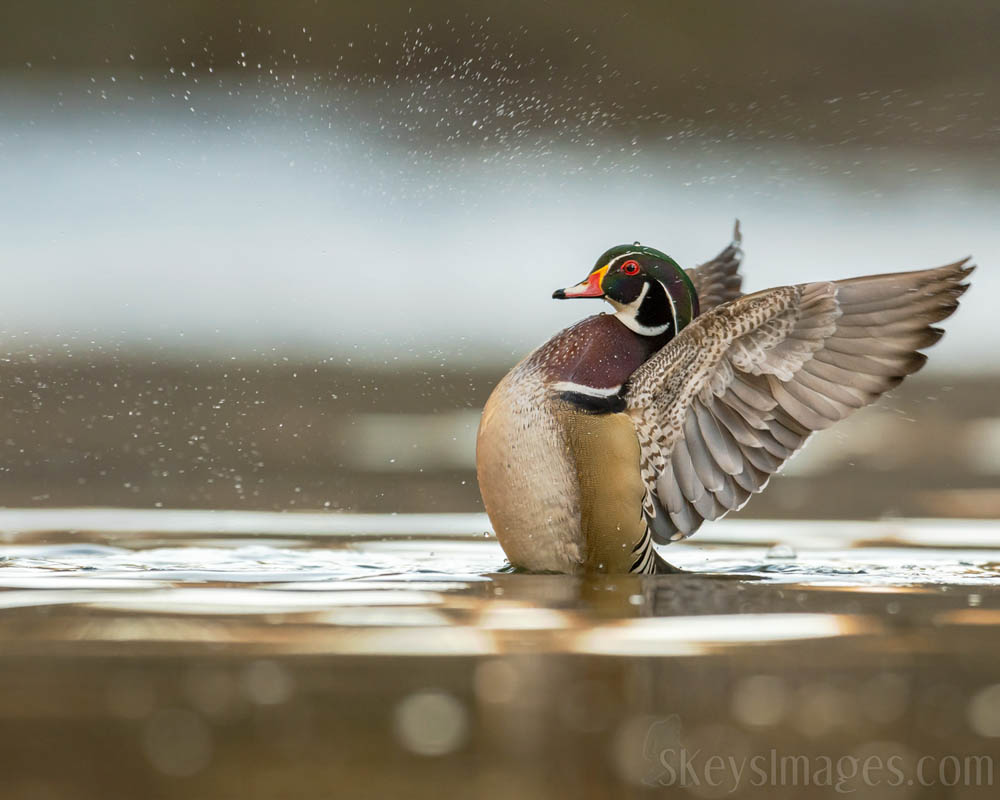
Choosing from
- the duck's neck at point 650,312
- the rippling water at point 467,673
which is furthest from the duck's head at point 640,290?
the rippling water at point 467,673

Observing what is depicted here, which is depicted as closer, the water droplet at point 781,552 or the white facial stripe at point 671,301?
the white facial stripe at point 671,301

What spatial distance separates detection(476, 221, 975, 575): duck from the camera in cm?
340

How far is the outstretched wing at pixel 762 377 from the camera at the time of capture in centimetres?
338

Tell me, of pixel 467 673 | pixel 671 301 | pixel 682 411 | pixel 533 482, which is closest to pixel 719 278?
pixel 671 301

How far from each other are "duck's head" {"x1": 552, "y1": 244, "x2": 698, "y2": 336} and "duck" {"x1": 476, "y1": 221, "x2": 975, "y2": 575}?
0.33 feet

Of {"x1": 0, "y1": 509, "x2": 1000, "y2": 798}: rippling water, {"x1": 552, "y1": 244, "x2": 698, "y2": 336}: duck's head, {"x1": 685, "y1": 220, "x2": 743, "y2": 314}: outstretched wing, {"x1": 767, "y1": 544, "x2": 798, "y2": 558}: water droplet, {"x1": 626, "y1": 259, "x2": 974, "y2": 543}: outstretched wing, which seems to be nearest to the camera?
{"x1": 0, "y1": 509, "x2": 1000, "y2": 798}: rippling water

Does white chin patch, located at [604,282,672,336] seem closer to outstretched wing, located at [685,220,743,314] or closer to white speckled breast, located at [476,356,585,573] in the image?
white speckled breast, located at [476,356,585,573]

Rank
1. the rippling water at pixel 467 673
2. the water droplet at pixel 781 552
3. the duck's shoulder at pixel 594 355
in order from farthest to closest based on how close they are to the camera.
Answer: the water droplet at pixel 781 552 < the duck's shoulder at pixel 594 355 < the rippling water at pixel 467 673

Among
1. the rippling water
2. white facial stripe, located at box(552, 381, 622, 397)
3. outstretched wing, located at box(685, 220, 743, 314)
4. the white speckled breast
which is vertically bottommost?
the rippling water

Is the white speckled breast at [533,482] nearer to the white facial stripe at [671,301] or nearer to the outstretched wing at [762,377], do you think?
the outstretched wing at [762,377]

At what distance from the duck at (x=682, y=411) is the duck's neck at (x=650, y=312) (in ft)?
0.28

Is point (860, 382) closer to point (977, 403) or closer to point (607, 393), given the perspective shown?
point (607, 393)

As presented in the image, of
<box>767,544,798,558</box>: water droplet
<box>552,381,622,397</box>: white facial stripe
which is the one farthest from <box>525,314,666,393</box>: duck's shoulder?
<box>767,544,798,558</box>: water droplet

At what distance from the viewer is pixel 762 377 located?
348cm
